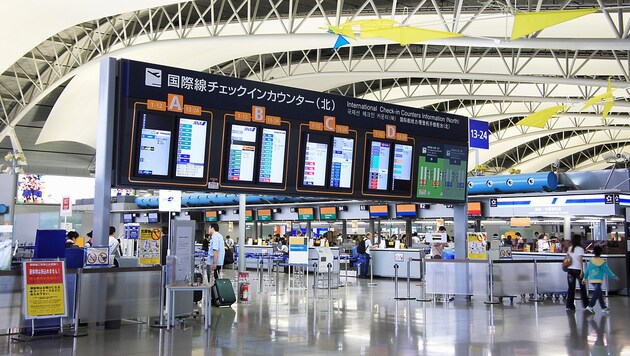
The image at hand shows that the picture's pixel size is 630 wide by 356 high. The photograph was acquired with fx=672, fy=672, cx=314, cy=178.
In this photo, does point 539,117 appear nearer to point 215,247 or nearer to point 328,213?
point 328,213

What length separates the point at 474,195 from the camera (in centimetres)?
2161

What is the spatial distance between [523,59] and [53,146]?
1200 inches

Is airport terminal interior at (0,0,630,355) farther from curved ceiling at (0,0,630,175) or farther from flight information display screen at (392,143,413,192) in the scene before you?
curved ceiling at (0,0,630,175)

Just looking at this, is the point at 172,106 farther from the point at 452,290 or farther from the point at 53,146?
the point at 53,146

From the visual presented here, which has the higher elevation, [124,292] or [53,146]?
[53,146]

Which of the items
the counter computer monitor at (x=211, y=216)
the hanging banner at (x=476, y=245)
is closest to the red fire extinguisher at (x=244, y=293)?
the hanging banner at (x=476, y=245)

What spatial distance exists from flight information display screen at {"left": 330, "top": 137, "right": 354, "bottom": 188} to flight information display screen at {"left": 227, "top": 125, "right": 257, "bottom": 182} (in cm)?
170

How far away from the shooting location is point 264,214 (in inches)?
1206

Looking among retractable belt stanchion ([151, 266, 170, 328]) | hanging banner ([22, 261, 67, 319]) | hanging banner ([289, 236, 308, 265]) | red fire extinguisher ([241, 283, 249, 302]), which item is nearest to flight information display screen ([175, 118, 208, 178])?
retractable belt stanchion ([151, 266, 170, 328])

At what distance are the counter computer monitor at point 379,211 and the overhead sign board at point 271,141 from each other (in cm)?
1055

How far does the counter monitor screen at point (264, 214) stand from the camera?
30.5 metres

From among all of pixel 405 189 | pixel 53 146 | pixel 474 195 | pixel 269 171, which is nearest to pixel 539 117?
pixel 474 195

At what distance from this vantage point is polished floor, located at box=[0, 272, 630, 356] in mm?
8195

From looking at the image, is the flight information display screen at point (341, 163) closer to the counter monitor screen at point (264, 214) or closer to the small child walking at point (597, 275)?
the small child walking at point (597, 275)
